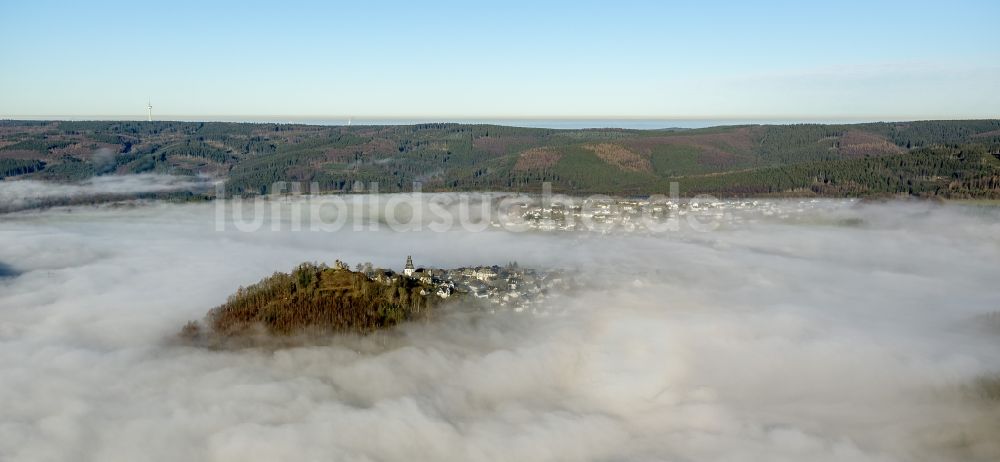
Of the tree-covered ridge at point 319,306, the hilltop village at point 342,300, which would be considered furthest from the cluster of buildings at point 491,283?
the tree-covered ridge at point 319,306

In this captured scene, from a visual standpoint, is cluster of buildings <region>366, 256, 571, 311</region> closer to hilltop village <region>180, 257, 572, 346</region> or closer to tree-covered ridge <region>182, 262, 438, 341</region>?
hilltop village <region>180, 257, 572, 346</region>

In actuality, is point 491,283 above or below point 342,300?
above

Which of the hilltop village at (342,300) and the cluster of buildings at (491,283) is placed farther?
the cluster of buildings at (491,283)

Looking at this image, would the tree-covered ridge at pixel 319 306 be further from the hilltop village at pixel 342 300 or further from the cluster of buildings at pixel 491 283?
the cluster of buildings at pixel 491 283

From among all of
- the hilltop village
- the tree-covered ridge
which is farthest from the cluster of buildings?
the tree-covered ridge

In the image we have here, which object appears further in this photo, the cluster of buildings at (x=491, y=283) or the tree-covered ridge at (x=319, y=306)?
the cluster of buildings at (x=491, y=283)

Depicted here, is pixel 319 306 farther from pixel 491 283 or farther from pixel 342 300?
pixel 491 283

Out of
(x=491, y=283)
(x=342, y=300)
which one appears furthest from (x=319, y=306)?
(x=491, y=283)
